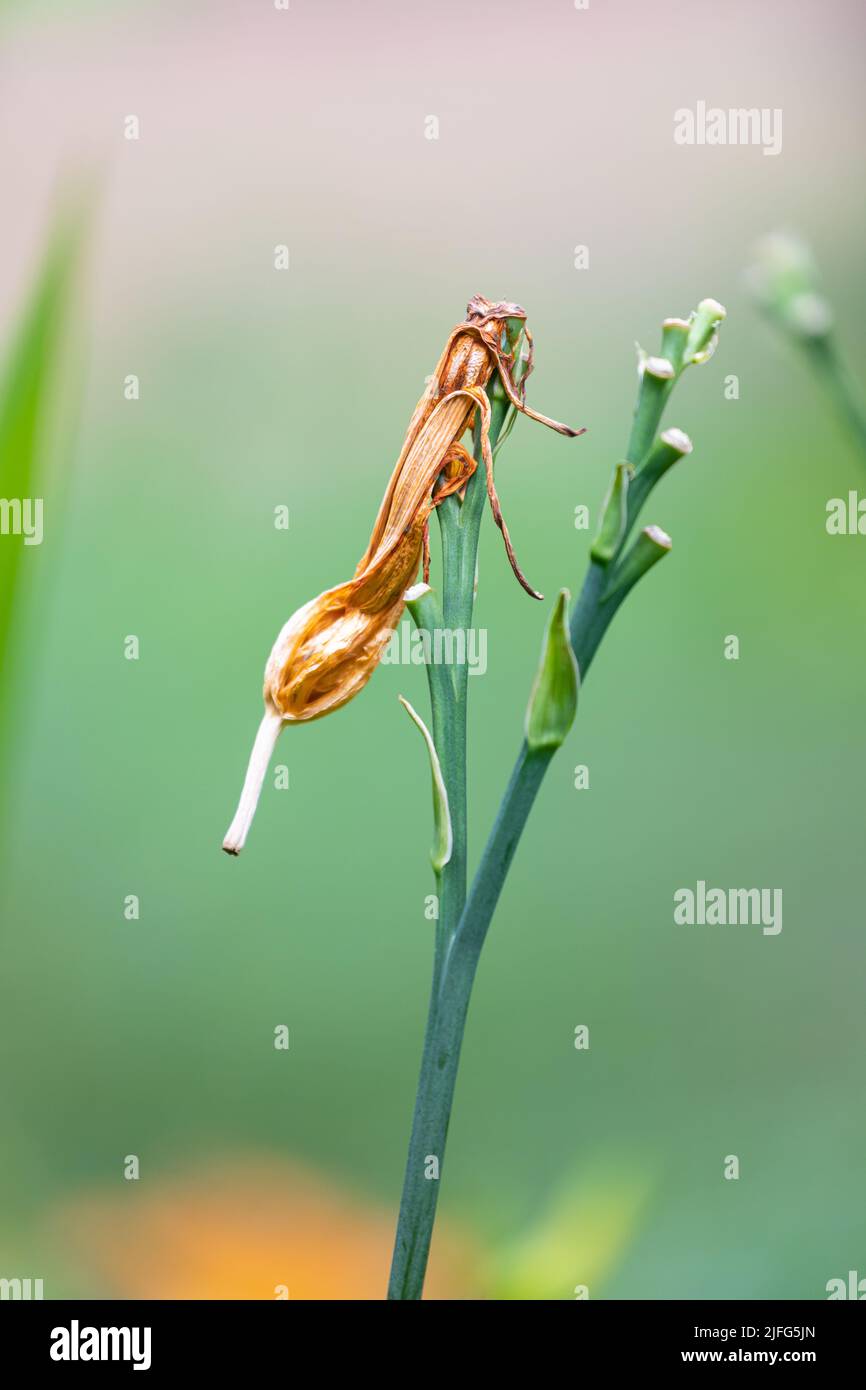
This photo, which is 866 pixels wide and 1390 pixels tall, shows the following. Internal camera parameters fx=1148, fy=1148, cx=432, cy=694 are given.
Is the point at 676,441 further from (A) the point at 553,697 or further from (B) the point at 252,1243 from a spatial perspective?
(B) the point at 252,1243

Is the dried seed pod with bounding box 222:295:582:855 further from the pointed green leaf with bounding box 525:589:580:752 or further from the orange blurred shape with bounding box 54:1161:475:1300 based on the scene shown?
the orange blurred shape with bounding box 54:1161:475:1300

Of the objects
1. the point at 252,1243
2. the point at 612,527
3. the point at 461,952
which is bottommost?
the point at 252,1243

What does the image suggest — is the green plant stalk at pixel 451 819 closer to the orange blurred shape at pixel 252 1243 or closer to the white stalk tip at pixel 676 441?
the white stalk tip at pixel 676 441

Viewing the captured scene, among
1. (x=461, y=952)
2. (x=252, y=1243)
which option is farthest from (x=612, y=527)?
(x=252, y=1243)

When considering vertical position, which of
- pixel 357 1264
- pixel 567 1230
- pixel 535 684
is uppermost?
pixel 535 684
